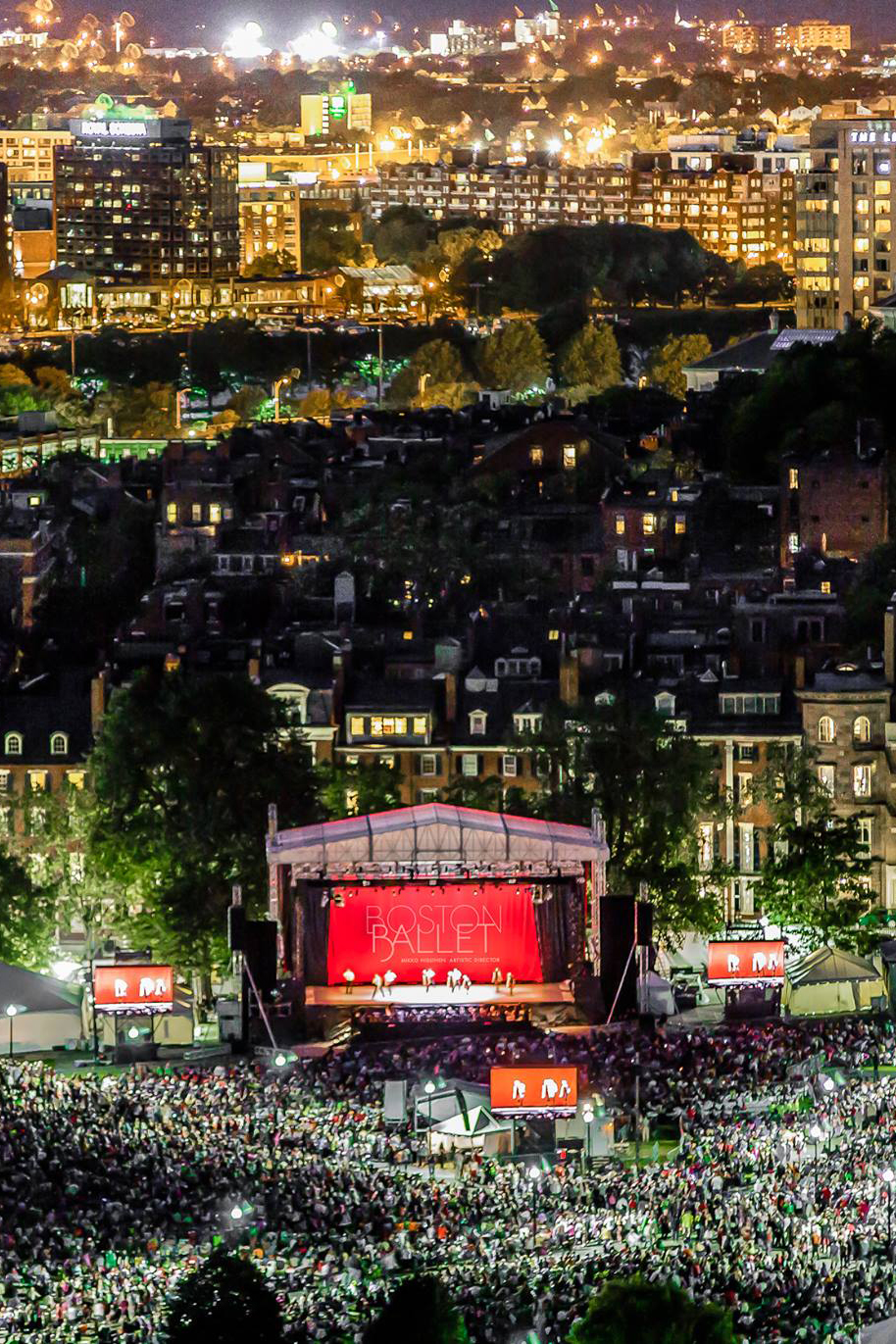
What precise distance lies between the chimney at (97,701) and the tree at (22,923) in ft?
44.2

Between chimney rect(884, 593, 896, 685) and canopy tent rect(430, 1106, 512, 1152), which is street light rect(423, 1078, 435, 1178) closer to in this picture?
canopy tent rect(430, 1106, 512, 1152)

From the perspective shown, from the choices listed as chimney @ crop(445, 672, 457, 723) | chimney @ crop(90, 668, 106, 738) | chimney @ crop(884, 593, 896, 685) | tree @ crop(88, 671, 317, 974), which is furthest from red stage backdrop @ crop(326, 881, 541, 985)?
chimney @ crop(90, 668, 106, 738)

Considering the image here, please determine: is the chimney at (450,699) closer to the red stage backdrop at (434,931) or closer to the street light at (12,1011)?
the red stage backdrop at (434,931)

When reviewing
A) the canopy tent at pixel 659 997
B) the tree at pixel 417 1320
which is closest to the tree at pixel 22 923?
the canopy tent at pixel 659 997

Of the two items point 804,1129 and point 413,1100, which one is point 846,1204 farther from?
point 413,1100

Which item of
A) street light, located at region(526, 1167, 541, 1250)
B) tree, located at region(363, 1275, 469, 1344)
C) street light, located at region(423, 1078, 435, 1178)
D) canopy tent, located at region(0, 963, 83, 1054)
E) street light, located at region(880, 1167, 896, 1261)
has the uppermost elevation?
tree, located at region(363, 1275, 469, 1344)

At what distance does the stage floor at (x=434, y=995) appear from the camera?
87.2 metres

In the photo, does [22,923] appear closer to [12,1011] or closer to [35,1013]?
[35,1013]

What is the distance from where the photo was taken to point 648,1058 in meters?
77.8

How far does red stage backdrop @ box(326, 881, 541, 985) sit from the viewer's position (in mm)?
87938

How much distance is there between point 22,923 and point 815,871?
17617 millimetres

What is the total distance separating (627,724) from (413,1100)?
25536 mm

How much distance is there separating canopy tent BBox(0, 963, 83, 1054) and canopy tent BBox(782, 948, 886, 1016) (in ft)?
47.8

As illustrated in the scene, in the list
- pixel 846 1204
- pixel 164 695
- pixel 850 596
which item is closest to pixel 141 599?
pixel 850 596
